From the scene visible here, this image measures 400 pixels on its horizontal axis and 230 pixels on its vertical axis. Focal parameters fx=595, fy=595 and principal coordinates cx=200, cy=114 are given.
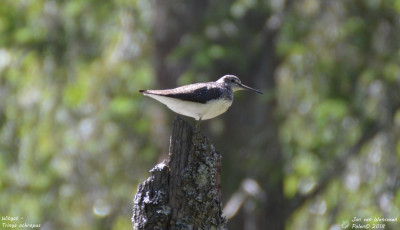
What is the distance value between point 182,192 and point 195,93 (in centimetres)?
206

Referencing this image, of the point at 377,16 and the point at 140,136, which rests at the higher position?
the point at 377,16

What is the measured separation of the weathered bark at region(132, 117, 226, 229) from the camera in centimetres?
407

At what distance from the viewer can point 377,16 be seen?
1054 cm

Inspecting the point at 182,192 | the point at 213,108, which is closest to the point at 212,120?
the point at 213,108

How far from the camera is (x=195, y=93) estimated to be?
6066 mm

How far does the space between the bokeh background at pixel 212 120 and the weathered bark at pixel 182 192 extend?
18.3 feet

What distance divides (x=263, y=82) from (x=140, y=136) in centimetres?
261

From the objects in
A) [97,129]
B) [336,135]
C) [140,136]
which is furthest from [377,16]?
[97,129]

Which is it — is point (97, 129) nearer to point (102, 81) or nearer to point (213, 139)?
point (102, 81)

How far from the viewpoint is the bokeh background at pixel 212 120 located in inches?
409

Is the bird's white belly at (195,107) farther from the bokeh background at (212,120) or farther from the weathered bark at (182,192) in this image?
the bokeh background at (212,120)

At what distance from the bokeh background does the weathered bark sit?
18.3 ft

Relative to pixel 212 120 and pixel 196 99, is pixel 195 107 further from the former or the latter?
pixel 212 120

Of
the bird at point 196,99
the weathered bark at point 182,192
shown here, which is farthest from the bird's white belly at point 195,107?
the weathered bark at point 182,192
